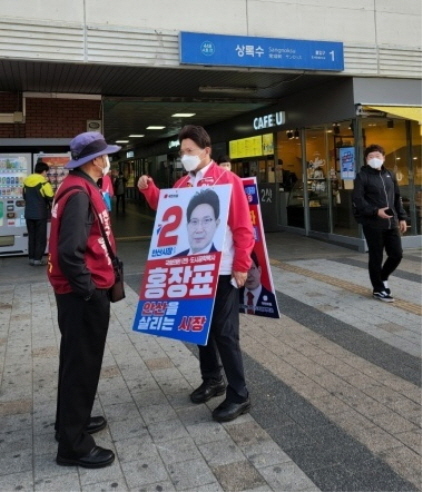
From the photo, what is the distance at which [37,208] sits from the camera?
917 centimetres

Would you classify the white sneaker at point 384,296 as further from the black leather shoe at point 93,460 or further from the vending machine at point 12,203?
the vending machine at point 12,203

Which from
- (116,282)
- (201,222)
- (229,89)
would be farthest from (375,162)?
(229,89)

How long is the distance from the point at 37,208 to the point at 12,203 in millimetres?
1372

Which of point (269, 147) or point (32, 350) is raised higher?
point (269, 147)

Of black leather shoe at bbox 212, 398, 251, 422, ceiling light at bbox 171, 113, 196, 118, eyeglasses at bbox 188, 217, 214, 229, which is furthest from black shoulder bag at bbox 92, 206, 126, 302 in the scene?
ceiling light at bbox 171, 113, 196, 118

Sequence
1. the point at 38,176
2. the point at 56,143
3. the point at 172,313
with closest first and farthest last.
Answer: the point at 172,313, the point at 38,176, the point at 56,143

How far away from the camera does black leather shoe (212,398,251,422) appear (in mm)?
3250

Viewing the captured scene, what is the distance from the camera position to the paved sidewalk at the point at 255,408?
269 cm

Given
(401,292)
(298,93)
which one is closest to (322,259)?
(401,292)

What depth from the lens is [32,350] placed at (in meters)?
4.76

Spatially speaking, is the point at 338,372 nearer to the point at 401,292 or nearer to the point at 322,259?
the point at 401,292

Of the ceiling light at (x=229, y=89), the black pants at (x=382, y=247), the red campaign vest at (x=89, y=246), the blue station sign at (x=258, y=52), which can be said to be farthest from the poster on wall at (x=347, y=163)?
the red campaign vest at (x=89, y=246)

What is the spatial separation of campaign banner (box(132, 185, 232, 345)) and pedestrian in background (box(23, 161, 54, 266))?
20.8 ft

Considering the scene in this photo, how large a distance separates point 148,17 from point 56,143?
10.7 feet
